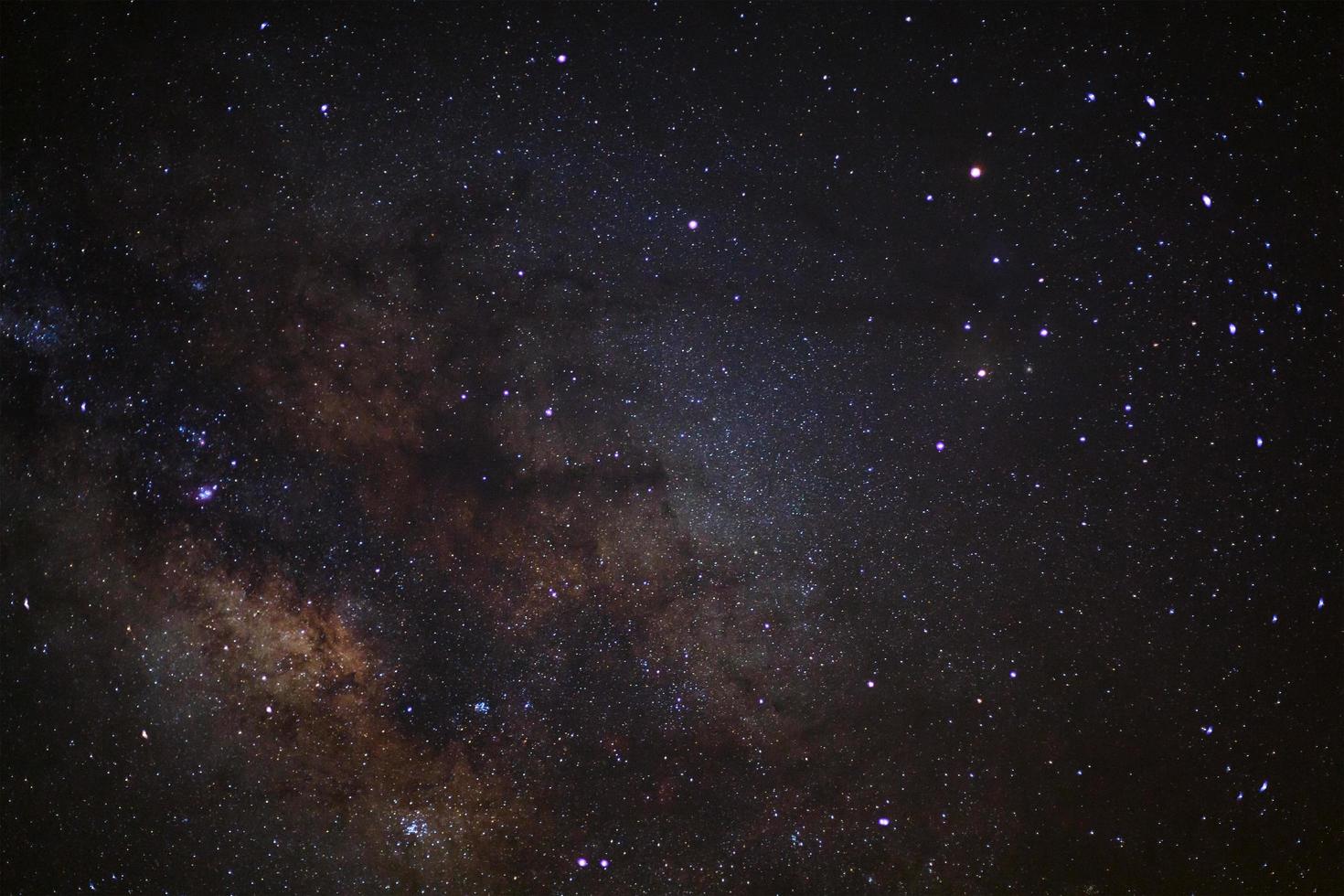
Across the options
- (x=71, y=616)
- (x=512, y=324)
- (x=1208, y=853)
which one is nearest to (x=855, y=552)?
(x=512, y=324)

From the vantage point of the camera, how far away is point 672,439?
5.41ft

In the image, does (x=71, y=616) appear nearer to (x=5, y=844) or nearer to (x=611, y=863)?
(x=5, y=844)

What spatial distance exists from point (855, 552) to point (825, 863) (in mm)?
937

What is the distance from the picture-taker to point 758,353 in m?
1.64

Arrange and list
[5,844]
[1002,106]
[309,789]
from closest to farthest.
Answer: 1. [1002,106]
2. [309,789]
3. [5,844]

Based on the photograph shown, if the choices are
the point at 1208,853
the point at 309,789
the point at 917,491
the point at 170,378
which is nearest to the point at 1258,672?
the point at 1208,853

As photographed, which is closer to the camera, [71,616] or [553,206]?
[553,206]

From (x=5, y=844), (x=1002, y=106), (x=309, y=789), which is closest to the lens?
(x=1002, y=106)

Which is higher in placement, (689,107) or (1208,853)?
(689,107)

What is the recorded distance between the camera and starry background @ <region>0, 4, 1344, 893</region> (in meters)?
1.61

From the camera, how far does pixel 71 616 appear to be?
5.74ft

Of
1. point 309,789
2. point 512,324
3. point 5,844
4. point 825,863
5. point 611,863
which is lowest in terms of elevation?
point 825,863

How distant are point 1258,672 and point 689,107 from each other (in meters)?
2.33

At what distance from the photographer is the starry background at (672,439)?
63.2 inches
